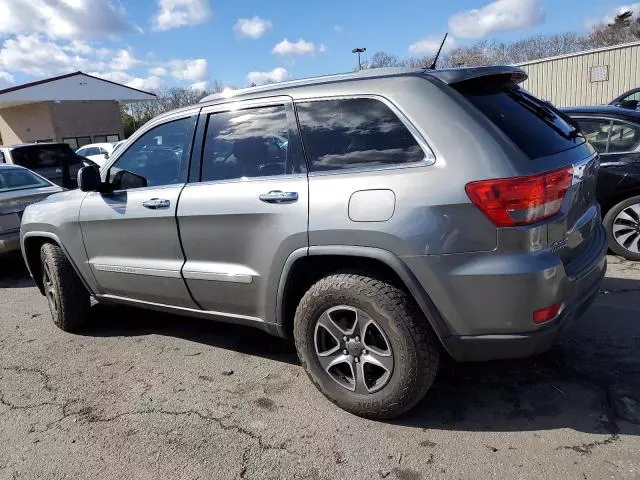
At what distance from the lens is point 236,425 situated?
300 cm

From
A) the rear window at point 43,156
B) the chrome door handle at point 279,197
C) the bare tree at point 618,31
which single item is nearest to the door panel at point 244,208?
the chrome door handle at point 279,197

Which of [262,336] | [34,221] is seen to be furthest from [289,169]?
[34,221]

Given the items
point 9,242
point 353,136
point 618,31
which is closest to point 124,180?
point 353,136

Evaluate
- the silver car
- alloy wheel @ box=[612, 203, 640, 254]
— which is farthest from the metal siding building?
the silver car

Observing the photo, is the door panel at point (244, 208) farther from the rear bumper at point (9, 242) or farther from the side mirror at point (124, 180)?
the rear bumper at point (9, 242)

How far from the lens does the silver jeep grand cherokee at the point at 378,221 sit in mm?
2457

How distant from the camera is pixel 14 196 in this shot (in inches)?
277

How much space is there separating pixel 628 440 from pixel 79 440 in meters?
2.93

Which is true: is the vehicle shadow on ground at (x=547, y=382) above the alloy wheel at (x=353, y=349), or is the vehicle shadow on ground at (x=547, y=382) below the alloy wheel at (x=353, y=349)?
below

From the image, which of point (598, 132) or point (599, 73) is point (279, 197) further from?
point (599, 73)

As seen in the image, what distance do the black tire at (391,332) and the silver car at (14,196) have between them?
18.0 ft

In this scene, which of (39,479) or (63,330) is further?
(63,330)

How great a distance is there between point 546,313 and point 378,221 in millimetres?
913

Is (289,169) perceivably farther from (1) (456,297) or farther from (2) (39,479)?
(2) (39,479)
